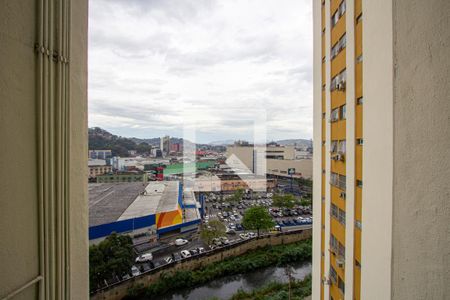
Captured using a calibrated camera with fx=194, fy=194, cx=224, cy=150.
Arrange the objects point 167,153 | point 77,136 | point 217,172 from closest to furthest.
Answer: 1. point 77,136
2. point 167,153
3. point 217,172

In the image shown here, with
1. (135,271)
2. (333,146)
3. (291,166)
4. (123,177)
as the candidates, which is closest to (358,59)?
(333,146)

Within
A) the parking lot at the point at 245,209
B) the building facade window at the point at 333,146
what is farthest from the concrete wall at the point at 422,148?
the parking lot at the point at 245,209

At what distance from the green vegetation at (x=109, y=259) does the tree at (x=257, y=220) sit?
3.83 meters

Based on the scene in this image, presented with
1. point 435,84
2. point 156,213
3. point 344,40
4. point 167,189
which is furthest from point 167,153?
point 435,84

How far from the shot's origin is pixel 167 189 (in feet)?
24.0

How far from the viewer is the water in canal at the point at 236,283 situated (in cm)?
472

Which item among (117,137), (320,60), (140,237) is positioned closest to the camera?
(320,60)

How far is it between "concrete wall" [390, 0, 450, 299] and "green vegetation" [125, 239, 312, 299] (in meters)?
5.41

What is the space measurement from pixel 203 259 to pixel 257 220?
233 centimetres

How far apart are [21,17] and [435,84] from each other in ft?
3.44

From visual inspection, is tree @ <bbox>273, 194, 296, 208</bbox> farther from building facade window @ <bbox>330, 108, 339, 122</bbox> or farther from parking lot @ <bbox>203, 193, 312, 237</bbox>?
building facade window @ <bbox>330, 108, 339, 122</bbox>

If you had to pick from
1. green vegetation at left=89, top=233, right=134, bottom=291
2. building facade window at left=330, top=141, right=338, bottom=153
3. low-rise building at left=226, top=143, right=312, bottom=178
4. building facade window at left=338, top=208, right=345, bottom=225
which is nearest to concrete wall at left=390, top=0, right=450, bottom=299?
building facade window at left=338, top=208, right=345, bottom=225

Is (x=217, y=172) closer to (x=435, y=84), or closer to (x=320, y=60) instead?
(x=320, y=60)

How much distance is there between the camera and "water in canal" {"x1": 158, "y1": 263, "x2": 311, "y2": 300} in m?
4.72
